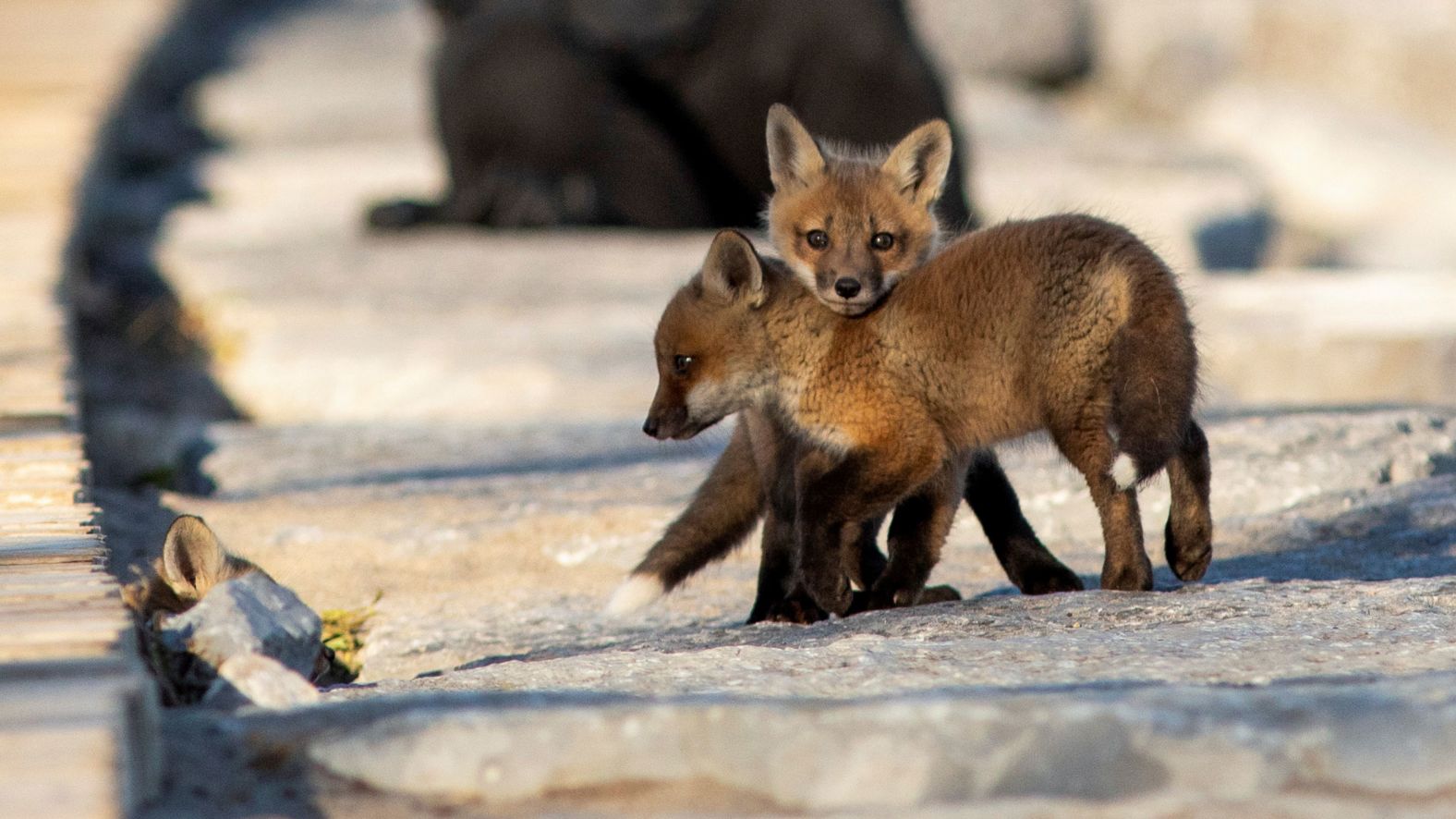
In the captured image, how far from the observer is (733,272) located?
4156mm

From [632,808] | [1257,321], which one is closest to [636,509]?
[632,808]

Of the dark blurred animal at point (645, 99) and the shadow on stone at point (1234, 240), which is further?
the shadow on stone at point (1234, 240)

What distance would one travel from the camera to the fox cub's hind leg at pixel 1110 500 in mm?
3752

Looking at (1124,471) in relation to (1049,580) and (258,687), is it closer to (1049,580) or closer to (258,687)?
(1049,580)

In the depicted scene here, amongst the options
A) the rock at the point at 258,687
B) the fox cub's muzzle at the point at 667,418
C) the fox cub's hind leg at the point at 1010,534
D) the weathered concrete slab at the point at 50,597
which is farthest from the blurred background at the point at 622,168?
the rock at the point at 258,687

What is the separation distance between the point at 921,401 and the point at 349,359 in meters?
4.29

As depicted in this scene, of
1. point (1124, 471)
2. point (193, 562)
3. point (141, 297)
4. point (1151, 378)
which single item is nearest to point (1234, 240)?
point (141, 297)

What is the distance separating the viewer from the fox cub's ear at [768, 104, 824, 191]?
4.44m

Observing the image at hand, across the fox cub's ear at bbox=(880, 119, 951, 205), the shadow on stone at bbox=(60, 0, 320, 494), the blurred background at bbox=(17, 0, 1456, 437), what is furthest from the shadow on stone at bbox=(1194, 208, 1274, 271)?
the fox cub's ear at bbox=(880, 119, 951, 205)

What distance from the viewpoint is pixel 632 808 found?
2598 mm

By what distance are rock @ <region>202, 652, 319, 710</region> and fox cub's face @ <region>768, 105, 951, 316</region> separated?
4.79 feet

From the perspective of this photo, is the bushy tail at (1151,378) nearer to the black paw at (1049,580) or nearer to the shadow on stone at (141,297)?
the black paw at (1049,580)

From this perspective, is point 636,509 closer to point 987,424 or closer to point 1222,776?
point 987,424

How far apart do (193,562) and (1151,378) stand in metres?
1.80
